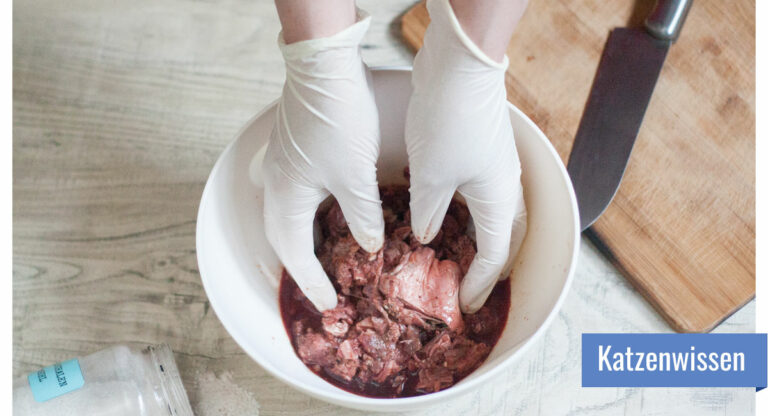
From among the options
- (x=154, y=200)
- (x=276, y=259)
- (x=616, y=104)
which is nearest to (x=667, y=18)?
(x=616, y=104)

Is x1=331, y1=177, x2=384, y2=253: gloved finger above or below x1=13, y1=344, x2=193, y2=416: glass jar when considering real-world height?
above

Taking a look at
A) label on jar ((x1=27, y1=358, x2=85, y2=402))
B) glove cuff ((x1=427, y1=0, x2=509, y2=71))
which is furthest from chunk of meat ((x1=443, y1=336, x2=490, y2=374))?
label on jar ((x1=27, y1=358, x2=85, y2=402))

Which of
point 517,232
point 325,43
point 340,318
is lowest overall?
point 340,318

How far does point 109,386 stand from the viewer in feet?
3.21

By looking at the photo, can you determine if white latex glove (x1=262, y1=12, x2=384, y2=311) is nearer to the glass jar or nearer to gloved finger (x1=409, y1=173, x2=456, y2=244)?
gloved finger (x1=409, y1=173, x2=456, y2=244)

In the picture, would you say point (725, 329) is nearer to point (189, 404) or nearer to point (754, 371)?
point (754, 371)

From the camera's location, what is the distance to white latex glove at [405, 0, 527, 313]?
2.43 feet

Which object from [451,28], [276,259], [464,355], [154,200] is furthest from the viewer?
[154,200]

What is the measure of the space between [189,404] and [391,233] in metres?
0.44

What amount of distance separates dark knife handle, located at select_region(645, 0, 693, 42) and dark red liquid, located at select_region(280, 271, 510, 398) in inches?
21.3

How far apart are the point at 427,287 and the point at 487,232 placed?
0.13 metres

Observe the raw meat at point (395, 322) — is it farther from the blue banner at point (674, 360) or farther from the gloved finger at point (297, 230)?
the blue banner at point (674, 360)

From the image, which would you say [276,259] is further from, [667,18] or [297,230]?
[667,18]

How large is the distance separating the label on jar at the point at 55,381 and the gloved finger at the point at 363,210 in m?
0.47
